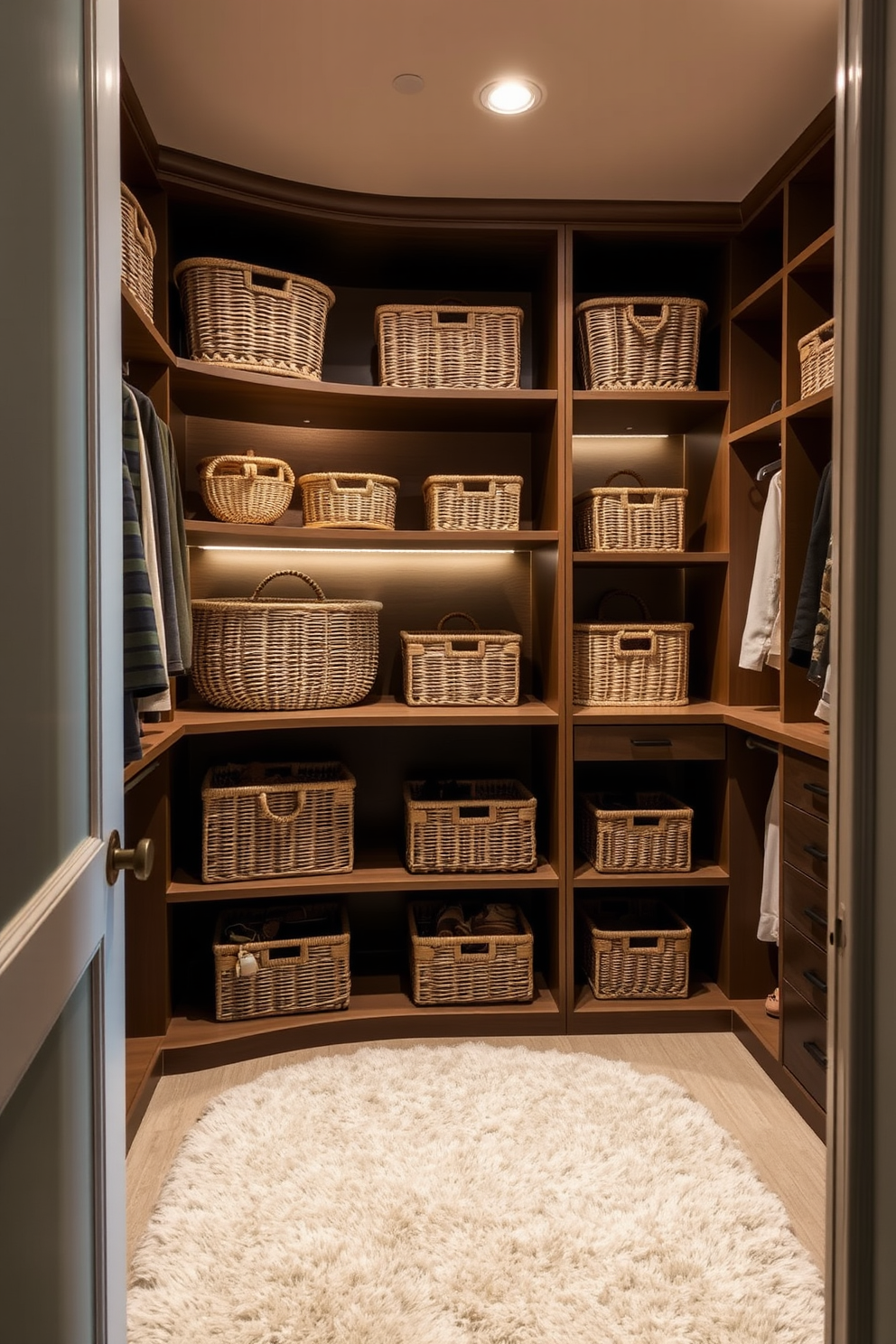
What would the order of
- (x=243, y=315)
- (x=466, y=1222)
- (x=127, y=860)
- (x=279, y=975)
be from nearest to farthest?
(x=127, y=860)
(x=466, y=1222)
(x=243, y=315)
(x=279, y=975)

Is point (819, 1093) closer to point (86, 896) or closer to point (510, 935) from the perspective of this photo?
point (510, 935)

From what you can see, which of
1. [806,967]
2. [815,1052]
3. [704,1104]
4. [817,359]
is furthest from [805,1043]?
[817,359]

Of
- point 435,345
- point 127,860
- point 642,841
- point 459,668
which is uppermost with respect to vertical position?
point 435,345

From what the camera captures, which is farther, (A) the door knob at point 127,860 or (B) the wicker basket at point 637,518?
(B) the wicker basket at point 637,518

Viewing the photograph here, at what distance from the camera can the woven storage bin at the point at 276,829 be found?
2.67 metres

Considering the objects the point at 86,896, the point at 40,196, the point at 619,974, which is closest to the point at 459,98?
the point at 40,196

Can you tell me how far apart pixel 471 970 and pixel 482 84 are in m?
2.36

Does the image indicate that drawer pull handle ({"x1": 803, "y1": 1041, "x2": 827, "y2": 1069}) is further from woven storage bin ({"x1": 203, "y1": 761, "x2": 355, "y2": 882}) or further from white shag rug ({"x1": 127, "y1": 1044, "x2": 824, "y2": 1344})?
woven storage bin ({"x1": 203, "y1": 761, "x2": 355, "y2": 882})

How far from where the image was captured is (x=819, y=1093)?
2.23 metres

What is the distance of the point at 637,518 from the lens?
2.83 meters

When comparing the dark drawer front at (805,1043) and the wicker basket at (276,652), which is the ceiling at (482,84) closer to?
the wicker basket at (276,652)

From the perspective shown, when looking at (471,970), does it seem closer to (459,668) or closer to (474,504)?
(459,668)

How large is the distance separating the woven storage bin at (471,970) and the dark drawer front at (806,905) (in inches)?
30.2

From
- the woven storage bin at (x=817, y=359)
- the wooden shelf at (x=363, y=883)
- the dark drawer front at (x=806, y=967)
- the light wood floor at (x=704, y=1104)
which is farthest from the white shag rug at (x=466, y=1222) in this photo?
the woven storage bin at (x=817, y=359)
